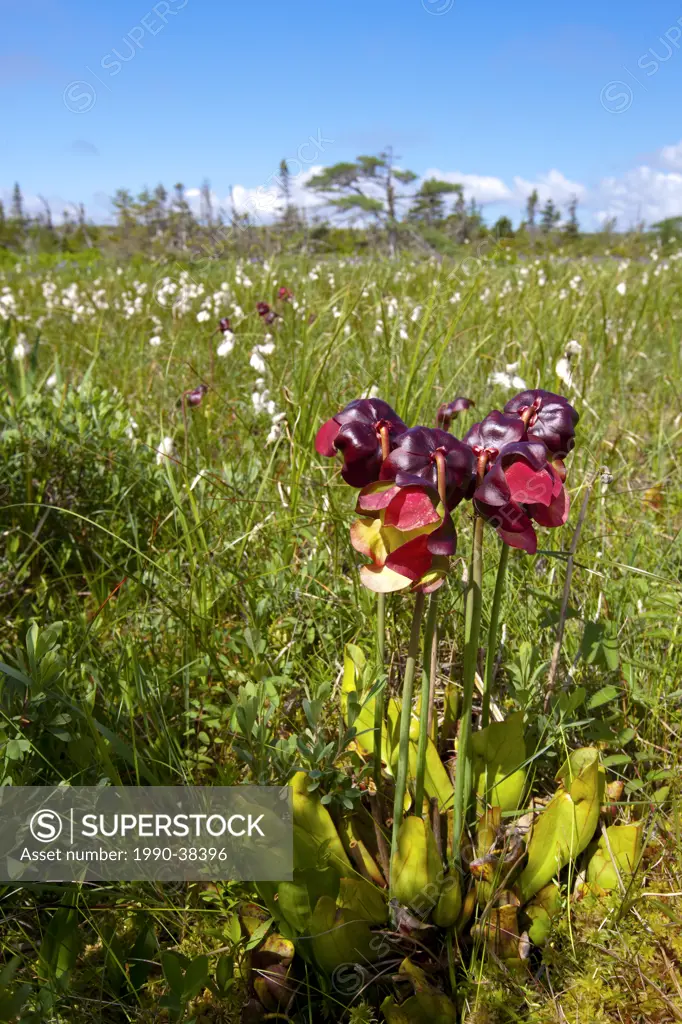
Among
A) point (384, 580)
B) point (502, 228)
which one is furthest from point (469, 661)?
point (502, 228)

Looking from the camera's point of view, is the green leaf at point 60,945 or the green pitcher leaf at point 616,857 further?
the green pitcher leaf at point 616,857

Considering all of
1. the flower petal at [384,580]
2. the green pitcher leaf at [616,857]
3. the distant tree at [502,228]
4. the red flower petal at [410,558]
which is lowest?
the green pitcher leaf at [616,857]

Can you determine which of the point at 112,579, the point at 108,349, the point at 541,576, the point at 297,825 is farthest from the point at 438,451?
the point at 108,349

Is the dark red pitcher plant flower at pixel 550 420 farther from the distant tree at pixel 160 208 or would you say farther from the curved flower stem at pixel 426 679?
the distant tree at pixel 160 208

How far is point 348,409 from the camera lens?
3.85 ft

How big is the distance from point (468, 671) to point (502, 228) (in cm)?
415

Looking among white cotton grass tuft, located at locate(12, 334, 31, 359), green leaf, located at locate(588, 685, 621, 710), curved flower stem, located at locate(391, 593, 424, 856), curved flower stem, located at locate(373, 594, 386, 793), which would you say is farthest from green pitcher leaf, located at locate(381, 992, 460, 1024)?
white cotton grass tuft, located at locate(12, 334, 31, 359)

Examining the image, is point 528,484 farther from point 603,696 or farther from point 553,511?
point 603,696

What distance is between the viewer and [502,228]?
468 cm

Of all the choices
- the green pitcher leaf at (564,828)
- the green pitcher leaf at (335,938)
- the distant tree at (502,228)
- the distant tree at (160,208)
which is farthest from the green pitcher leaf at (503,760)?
the distant tree at (160,208)

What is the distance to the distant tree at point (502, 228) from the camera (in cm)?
383

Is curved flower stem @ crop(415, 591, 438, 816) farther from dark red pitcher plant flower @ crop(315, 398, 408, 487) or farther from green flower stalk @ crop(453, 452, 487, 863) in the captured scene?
dark red pitcher plant flower @ crop(315, 398, 408, 487)

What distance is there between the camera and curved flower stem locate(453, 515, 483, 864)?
1.25 metres

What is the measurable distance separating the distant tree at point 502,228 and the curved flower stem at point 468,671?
9.09 feet
